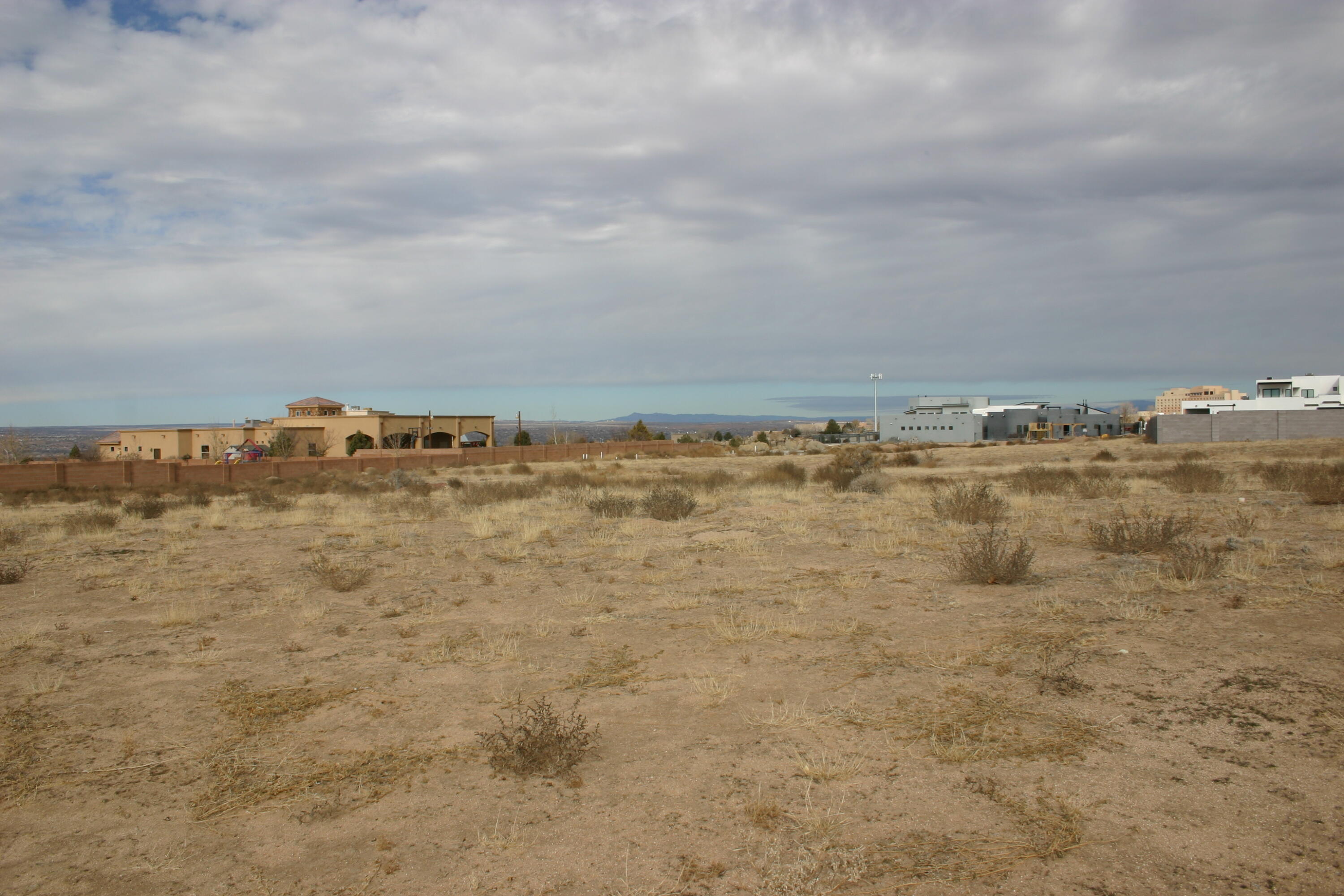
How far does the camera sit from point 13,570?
40.9ft

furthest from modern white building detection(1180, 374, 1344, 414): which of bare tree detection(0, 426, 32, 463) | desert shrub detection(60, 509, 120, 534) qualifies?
bare tree detection(0, 426, 32, 463)

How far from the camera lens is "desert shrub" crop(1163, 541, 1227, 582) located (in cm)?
924

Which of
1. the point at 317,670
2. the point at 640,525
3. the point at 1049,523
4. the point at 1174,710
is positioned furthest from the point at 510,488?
the point at 1174,710

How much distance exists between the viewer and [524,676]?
7.16m

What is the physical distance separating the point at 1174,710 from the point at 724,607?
4862mm

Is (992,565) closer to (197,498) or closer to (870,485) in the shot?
(870,485)

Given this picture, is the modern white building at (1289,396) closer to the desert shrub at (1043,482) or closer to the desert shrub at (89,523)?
the desert shrub at (1043,482)

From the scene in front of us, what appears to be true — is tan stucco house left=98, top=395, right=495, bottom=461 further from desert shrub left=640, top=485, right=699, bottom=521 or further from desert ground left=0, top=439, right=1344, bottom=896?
desert ground left=0, top=439, right=1344, bottom=896

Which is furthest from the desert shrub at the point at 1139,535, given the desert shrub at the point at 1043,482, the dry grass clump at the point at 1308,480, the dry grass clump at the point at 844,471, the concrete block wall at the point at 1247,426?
the concrete block wall at the point at 1247,426

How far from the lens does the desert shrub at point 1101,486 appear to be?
19.6 m

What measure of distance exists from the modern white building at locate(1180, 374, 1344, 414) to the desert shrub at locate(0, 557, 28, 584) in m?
94.7

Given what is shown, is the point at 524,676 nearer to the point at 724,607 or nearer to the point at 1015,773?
the point at 724,607

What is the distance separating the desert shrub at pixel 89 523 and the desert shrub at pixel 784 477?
18352 mm

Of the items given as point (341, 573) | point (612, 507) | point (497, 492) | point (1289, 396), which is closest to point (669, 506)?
point (612, 507)
